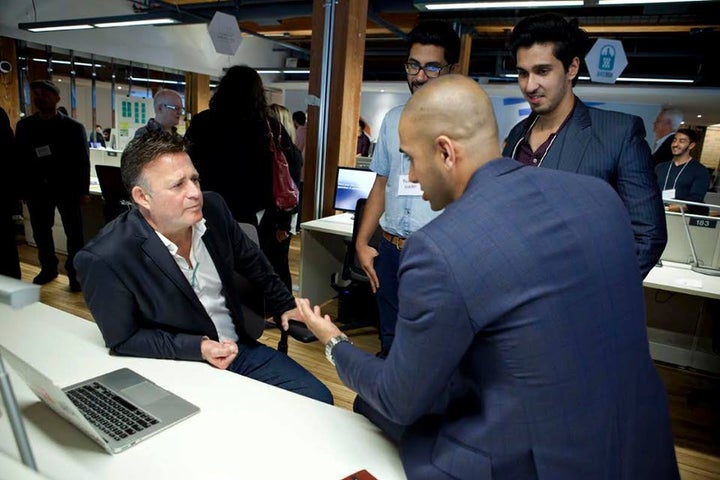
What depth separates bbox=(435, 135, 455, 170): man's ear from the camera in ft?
3.11

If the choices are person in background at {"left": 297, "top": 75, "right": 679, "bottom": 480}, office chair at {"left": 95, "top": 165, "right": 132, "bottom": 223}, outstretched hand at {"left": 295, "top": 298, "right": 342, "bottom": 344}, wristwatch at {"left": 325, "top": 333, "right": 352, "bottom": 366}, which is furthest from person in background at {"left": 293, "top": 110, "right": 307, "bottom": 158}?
person in background at {"left": 297, "top": 75, "right": 679, "bottom": 480}

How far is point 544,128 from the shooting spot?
5.72ft

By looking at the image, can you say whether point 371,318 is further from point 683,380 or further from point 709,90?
point 709,90

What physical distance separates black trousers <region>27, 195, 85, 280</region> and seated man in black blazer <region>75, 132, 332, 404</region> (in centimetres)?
289

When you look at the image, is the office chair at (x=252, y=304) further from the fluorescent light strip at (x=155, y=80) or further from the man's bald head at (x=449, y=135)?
the fluorescent light strip at (x=155, y=80)

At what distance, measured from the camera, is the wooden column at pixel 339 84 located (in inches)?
137

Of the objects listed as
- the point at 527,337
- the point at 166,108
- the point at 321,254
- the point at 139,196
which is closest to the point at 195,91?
the point at 166,108

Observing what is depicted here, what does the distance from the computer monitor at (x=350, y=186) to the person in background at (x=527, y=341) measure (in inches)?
109

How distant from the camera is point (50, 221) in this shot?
162 inches

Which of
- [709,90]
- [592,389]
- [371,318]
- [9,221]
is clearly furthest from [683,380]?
[709,90]

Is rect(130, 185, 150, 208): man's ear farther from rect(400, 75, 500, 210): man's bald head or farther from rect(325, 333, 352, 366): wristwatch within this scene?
rect(400, 75, 500, 210): man's bald head

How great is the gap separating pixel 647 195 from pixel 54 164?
4.24 meters

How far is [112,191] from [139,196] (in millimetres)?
2605

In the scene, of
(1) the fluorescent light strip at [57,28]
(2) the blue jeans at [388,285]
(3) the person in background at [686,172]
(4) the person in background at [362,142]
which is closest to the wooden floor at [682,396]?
(2) the blue jeans at [388,285]
